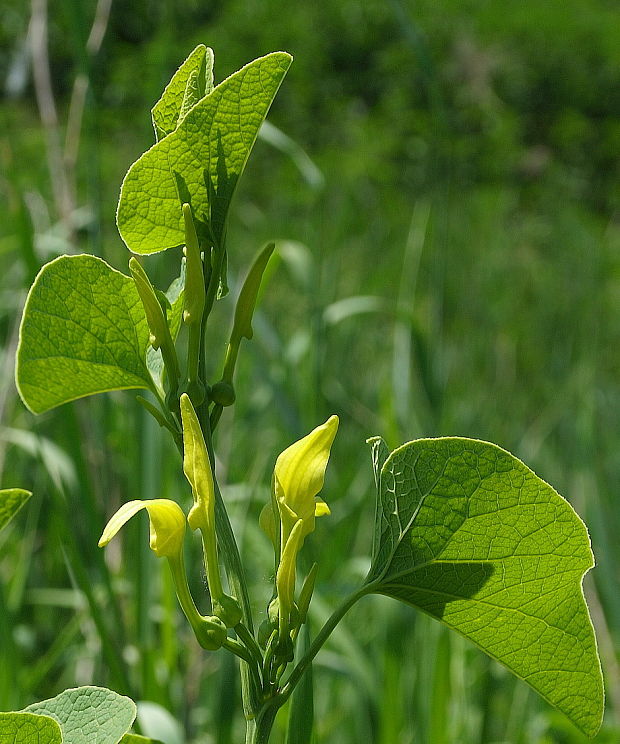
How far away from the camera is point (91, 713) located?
237mm

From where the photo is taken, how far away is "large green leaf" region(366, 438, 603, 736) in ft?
0.74

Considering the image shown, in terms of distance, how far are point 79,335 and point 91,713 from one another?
10cm

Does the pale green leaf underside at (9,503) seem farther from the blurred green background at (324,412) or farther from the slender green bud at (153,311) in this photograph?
the blurred green background at (324,412)

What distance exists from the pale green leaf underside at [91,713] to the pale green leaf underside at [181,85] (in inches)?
6.0

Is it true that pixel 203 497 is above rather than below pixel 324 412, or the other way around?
above

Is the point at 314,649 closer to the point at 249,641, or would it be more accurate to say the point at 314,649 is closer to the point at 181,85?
the point at 249,641

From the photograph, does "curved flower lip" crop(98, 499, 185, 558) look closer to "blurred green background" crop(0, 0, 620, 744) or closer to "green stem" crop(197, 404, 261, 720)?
"green stem" crop(197, 404, 261, 720)

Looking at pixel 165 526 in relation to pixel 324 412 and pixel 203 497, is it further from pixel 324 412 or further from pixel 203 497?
pixel 324 412

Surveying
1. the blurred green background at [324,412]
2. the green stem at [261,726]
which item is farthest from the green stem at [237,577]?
the blurred green background at [324,412]

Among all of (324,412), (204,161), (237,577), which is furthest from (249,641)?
(324,412)

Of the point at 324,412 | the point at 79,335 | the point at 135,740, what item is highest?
the point at 79,335

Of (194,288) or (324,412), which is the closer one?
(194,288)

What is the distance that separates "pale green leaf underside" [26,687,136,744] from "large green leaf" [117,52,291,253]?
0.13m

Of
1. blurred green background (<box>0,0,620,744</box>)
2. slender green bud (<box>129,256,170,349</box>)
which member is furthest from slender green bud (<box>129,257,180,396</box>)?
blurred green background (<box>0,0,620,744</box>)
